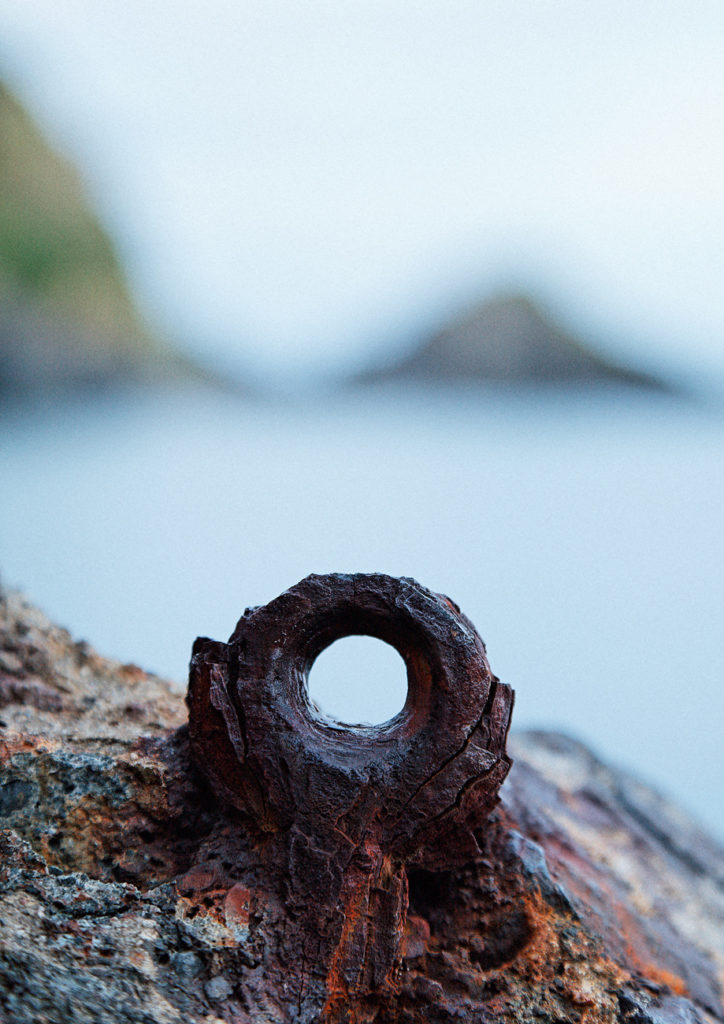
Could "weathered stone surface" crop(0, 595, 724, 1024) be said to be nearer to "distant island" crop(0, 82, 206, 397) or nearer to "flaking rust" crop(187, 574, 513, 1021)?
"flaking rust" crop(187, 574, 513, 1021)

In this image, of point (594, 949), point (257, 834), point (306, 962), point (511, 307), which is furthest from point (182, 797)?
point (511, 307)

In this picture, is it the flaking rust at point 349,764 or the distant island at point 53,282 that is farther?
the distant island at point 53,282

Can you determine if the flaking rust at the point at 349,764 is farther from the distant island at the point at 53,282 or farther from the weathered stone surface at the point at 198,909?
the distant island at the point at 53,282

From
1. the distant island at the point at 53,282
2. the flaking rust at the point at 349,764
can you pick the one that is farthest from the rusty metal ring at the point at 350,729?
the distant island at the point at 53,282

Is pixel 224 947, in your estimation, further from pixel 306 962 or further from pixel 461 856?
pixel 461 856

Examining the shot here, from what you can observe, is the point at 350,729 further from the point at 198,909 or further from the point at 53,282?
the point at 53,282

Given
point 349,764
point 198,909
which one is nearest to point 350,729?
point 349,764

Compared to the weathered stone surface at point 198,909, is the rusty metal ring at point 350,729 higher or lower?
higher
